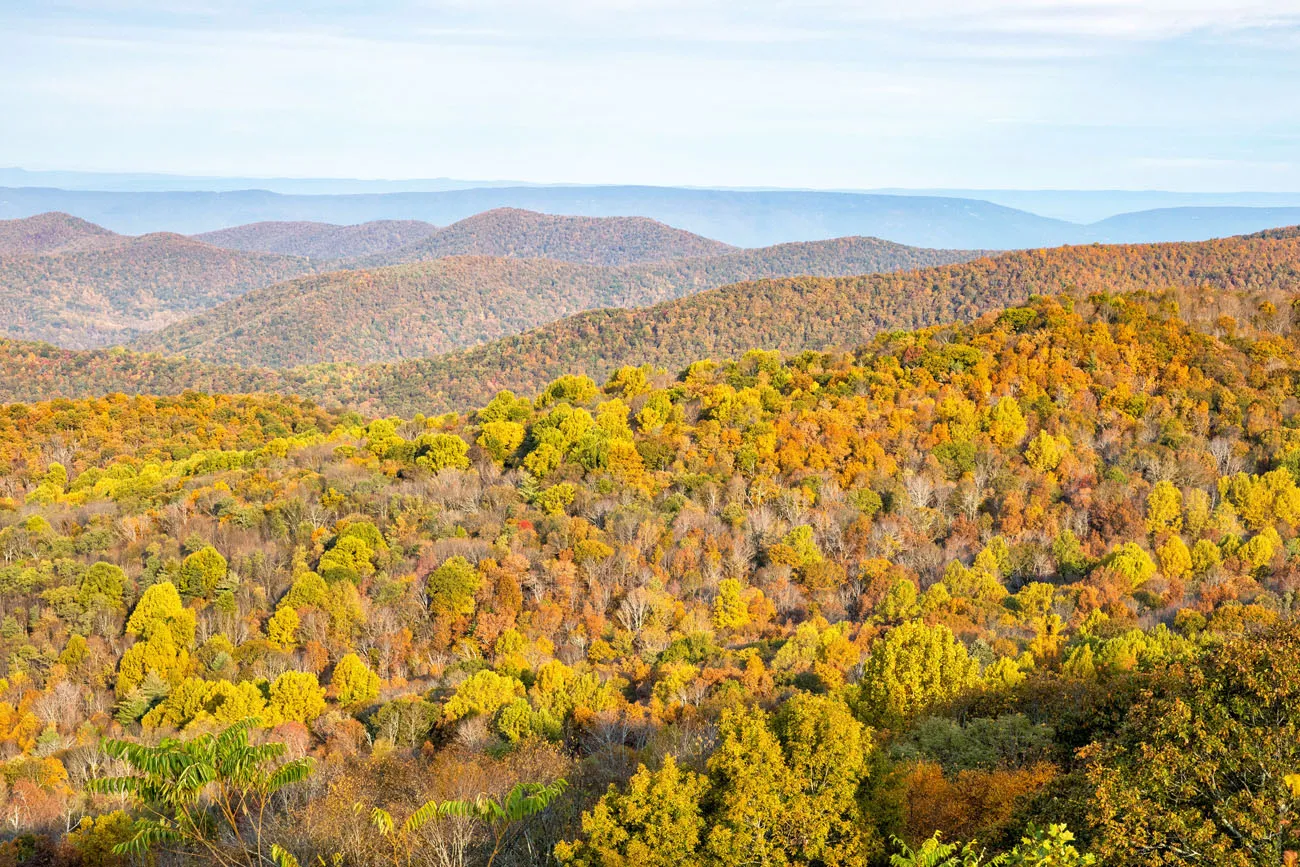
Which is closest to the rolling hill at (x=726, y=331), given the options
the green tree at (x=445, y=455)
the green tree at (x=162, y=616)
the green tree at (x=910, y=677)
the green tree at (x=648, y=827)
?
the green tree at (x=445, y=455)

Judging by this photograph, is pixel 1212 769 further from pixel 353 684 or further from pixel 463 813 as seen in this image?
pixel 353 684

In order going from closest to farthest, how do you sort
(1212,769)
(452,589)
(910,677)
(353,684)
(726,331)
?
(1212,769) → (910,677) → (353,684) → (452,589) → (726,331)

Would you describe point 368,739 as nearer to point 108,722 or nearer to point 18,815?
point 18,815

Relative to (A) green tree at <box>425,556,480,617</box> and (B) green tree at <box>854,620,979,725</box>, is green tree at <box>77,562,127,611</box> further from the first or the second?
(B) green tree at <box>854,620,979,725</box>

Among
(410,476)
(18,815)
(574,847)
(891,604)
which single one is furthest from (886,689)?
(410,476)

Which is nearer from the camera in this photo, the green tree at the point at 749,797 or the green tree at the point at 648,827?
the green tree at the point at 749,797

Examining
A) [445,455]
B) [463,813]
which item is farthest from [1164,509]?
[463,813]

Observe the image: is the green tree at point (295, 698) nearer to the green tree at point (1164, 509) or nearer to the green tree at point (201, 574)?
the green tree at point (201, 574)
